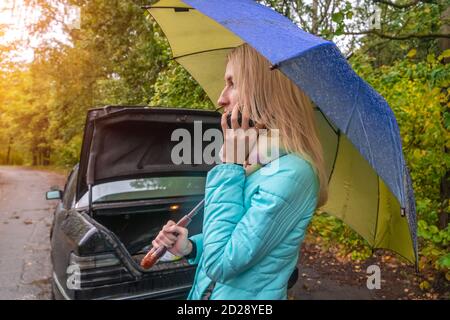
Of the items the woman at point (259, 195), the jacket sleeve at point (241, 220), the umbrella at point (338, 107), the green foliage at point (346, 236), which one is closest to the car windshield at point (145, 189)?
the green foliage at point (346, 236)

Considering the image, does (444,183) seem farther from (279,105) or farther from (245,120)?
(245,120)

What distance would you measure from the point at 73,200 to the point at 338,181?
2.92 m

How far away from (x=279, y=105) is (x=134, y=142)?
2.71 metres

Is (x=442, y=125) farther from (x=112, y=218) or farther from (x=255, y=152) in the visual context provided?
(x=112, y=218)

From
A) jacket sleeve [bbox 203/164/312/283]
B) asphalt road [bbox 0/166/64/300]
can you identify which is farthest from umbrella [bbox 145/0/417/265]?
asphalt road [bbox 0/166/64/300]

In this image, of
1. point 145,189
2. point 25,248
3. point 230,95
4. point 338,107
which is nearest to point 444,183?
point 145,189

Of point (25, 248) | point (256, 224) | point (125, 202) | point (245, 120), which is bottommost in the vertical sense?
point (25, 248)

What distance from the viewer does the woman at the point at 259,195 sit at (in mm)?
1291

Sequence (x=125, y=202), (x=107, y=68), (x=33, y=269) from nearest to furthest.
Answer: (x=125, y=202) → (x=33, y=269) → (x=107, y=68)

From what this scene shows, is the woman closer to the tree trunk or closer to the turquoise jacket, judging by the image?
the turquoise jacket

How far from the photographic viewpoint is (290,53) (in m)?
1.29

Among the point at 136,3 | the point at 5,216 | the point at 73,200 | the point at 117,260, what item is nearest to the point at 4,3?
the point at 136,3

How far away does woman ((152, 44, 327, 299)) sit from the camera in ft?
4.24

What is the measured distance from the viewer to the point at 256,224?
127 cm
